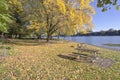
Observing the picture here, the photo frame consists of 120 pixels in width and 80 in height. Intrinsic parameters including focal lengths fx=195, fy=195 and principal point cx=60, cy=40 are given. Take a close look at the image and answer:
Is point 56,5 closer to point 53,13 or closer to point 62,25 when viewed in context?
point 53,13

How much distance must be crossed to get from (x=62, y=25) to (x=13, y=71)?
18.7 m

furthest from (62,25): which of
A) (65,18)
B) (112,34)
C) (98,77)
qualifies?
(112,34)

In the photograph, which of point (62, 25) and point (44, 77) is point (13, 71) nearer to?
point (44, 77)

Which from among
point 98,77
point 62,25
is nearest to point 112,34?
point 62,25

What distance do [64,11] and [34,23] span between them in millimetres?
4556

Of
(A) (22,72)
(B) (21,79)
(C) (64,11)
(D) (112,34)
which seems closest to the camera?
(B) (21,79)

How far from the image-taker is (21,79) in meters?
7.89

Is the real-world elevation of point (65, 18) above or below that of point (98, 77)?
above

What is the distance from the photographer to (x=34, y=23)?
25766 millimetres

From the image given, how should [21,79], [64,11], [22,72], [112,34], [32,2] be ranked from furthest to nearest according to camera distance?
1. [112,34]
2. [32,2]
3. [64,11]
4. [22,72]
5. [21,79]

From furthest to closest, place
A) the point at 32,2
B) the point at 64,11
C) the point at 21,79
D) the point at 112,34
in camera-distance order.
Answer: the point at 112,34
the point at 32,2
the point at 64,11
the point at 21,79

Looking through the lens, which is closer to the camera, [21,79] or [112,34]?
[21,79]

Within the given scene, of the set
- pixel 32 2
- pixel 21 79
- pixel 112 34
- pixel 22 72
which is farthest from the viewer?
pixel 112 34

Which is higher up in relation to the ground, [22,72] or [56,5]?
[56,5]
